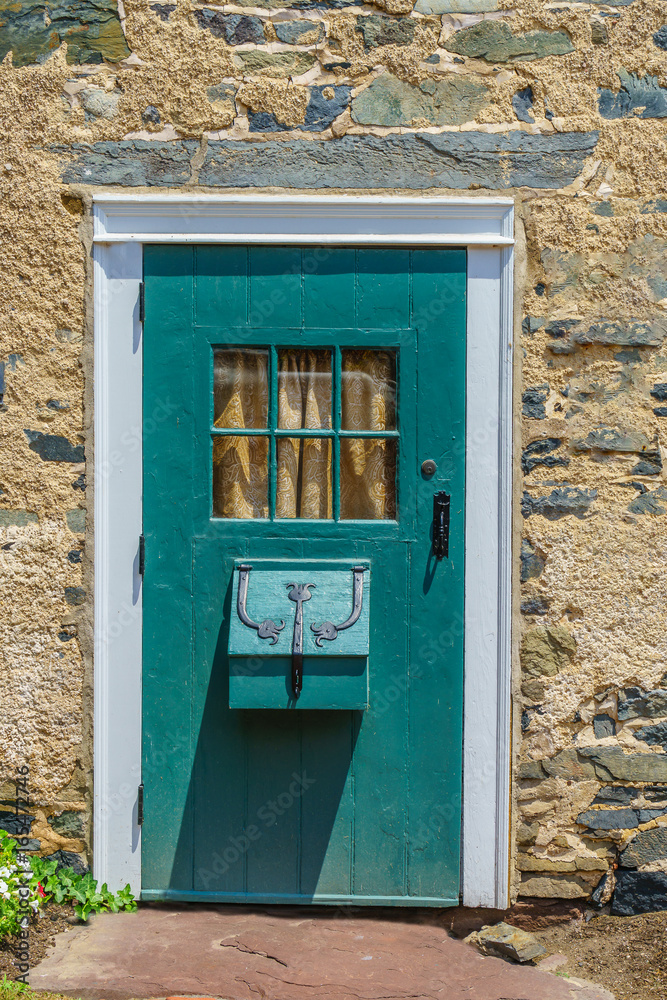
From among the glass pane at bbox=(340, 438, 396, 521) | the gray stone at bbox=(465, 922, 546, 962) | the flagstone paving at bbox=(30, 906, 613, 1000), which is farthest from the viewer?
the glass pane at bbox=(340, 438, 396, 521)

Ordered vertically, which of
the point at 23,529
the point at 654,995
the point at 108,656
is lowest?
the point at 654,995

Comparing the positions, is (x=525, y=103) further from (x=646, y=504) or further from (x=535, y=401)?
(x=646, y=504)

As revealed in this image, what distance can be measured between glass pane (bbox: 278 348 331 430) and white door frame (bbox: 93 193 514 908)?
0.41 metres

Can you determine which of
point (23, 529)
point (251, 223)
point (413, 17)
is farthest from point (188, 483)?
point (413, 17)

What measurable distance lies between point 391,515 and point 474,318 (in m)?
0.76

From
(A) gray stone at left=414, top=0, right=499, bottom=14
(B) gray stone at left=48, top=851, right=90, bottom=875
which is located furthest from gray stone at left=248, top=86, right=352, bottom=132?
(B) gray stone at left=48, top=851, right=90, bottom=875

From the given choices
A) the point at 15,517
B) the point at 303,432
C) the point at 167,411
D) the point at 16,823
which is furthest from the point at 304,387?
the point at 16,823

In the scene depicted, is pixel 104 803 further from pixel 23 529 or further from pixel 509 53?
pixel 509 53

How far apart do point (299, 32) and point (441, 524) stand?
1.79 m

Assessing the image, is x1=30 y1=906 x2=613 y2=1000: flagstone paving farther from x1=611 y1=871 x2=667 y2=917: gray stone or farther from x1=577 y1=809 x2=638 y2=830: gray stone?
x1=577 y1=809 x2=638 y2=830: gray stone

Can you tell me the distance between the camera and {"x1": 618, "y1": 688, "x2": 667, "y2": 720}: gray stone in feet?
8.87

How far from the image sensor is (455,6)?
2.67m

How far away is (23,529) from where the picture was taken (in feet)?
8.93

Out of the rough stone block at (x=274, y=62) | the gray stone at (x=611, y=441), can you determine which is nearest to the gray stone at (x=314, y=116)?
the rough stone block at (x=274, y=62)
